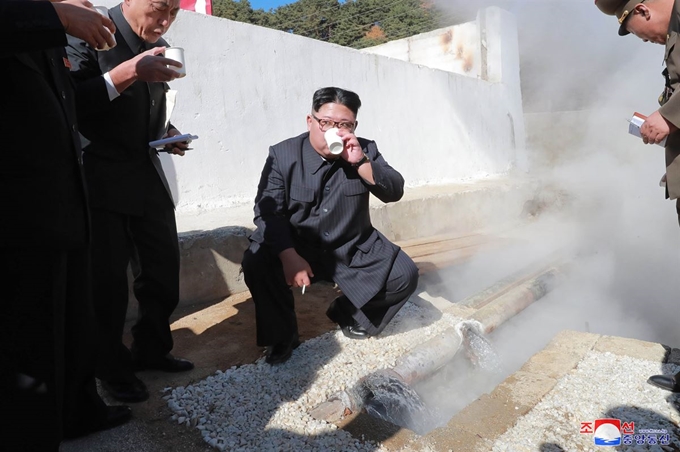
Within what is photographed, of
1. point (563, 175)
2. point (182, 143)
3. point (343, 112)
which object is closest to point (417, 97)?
point (563, 175)

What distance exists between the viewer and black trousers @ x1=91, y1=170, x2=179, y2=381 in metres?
2.21

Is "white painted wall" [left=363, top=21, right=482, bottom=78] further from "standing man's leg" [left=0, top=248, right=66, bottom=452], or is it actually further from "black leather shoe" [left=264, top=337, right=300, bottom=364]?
"standing man's leg" [left=0, top=248, right=66, bottom=452]

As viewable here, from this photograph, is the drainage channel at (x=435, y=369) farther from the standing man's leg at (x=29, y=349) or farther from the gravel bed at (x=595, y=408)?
the standing man's leg at (x=29, y=349)

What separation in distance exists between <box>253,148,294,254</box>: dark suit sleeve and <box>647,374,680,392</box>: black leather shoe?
207 cm

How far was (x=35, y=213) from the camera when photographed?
1.38m

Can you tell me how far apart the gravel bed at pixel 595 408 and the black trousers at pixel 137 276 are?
1.77m

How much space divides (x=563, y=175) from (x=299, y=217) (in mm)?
10297

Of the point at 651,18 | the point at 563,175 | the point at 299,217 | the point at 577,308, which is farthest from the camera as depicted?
the point at 563,175

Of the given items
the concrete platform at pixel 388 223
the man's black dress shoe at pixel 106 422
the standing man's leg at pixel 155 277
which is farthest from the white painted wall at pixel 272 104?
the man's black dress shoe at pixel 106 422

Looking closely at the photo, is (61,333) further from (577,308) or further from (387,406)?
(577,308)

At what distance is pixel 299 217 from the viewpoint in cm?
296

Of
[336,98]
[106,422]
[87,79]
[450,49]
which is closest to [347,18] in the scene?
[450,49]

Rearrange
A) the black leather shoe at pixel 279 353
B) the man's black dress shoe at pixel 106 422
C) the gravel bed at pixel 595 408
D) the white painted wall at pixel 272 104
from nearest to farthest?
the man's black dress shoe at pixel 106 422 → the gravel bed at pixel 595 408 → the black leather shoe at pixel 279 353 → the white painted wall at pixel 272 104

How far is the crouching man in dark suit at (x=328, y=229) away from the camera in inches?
108
